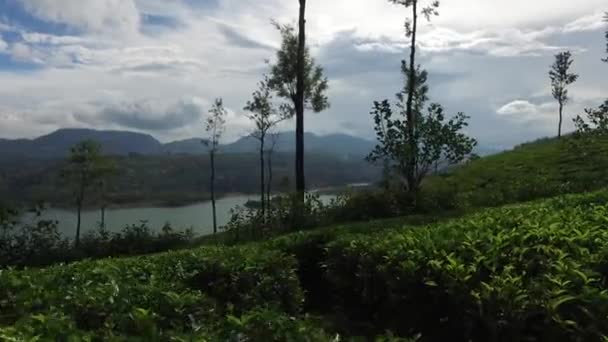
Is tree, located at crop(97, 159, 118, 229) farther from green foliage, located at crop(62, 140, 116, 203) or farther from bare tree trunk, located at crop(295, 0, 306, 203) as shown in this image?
bare tree trunk, located at crop(295, 0, 306, 203)

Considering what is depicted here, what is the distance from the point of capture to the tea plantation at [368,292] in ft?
13.3

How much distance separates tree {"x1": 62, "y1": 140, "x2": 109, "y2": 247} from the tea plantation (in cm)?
4501

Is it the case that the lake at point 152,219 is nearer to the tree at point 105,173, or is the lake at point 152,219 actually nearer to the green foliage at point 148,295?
the tree at point 105,173

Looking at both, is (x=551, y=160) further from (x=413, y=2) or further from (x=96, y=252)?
(x=96, y=252)

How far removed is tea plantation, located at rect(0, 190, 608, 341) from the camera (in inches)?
159

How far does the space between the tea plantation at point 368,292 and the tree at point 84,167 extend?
45.0 meters

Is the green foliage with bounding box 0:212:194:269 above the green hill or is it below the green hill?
below

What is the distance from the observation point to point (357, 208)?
17.1 metres

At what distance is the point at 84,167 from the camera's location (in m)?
49.7

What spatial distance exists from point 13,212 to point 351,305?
13.3 metres

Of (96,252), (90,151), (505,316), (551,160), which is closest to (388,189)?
(96,252)

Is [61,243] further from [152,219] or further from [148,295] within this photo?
[152,219]

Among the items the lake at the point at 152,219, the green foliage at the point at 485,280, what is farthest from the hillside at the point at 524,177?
the green foliage at the point at 485,280

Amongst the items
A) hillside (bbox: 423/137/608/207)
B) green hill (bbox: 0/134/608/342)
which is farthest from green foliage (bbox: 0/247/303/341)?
hillside (bbox: 423/137/608/207)
